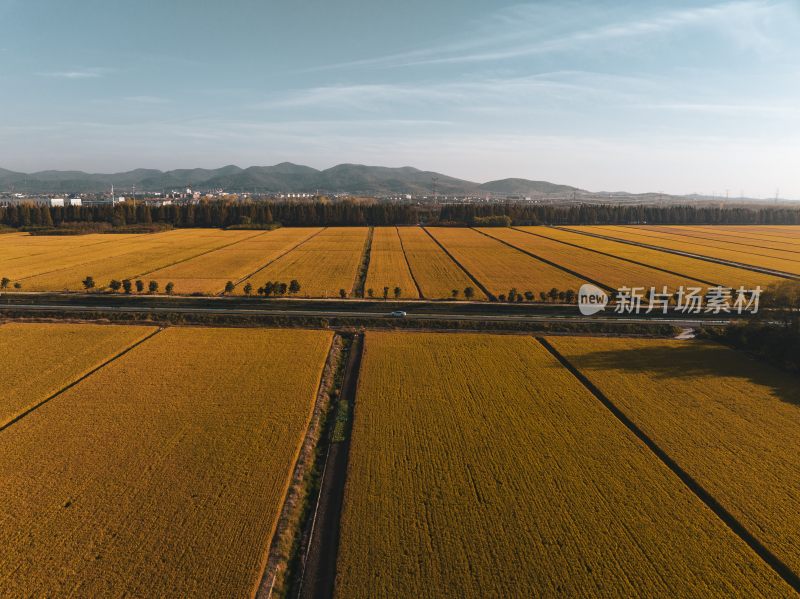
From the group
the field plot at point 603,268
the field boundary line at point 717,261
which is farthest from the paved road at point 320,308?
the field boundary line at point 717,261

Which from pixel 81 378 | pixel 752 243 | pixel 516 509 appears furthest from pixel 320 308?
pixel 752 243

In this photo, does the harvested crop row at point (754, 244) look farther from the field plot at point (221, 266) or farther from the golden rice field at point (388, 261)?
Result: the field plot at point (221, 266)

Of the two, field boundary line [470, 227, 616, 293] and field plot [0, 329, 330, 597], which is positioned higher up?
field boundary line [470, 227, 616, 293]

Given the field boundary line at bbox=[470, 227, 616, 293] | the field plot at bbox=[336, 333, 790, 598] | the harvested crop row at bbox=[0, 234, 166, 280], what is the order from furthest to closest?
1. the harvested crop row at bbox=[0, 234, 166, 280]
2. the field boundary line at bbox=[470, 227, 616, 293]
3. the field plot at bbox=[336, 333, 790, 598]

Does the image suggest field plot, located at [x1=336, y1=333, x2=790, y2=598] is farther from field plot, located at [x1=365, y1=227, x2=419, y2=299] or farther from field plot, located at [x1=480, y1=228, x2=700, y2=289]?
field plot, located at [x1=480, y1=228, x2=700, y2=289]

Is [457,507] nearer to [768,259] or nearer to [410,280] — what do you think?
[410,280]

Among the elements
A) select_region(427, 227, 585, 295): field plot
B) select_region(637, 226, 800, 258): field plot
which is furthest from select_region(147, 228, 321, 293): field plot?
select_region(637, 226, 800, 258): field plot
